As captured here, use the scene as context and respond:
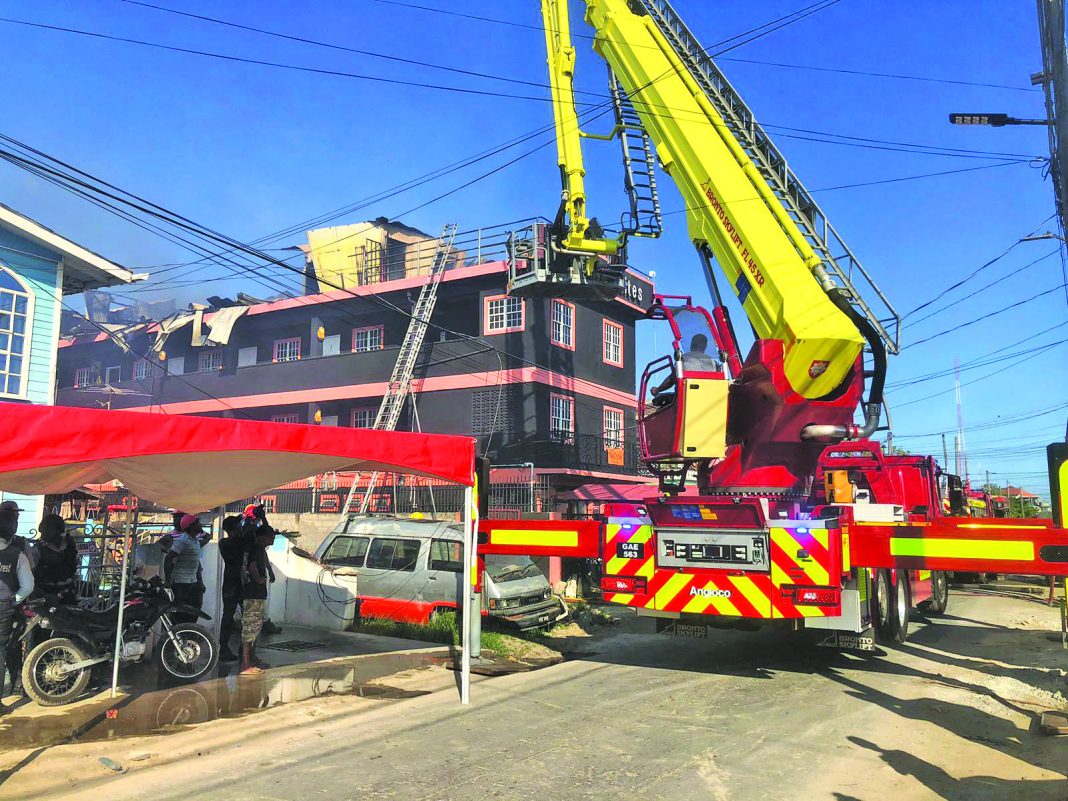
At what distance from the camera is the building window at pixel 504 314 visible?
1024 inches

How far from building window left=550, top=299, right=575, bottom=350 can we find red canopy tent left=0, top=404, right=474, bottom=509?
1819 centimetres

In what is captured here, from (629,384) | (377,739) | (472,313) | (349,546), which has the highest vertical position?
(472,313)

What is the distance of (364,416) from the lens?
1158 inches

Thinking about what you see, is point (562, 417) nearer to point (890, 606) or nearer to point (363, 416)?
point (363, 416)

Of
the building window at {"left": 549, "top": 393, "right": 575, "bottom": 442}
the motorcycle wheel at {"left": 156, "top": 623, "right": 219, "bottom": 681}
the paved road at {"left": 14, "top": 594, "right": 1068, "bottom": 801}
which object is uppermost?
the building window at {"left": 549, "top": 393, "right": 575, "bottom": 442}

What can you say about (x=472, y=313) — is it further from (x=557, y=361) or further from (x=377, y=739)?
(x=377, y=739)

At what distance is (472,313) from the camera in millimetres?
27391

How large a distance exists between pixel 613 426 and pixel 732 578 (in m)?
21.1

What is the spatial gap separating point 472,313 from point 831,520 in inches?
797

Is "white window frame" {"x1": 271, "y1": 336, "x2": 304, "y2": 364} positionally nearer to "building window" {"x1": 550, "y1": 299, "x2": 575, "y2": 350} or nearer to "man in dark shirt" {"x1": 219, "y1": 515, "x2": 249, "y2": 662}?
"building window" {"x1": 550, "y1": 299, "x2": 575, "y2": 350}

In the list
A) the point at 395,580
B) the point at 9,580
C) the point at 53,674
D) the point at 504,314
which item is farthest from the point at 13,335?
the point at 504,314

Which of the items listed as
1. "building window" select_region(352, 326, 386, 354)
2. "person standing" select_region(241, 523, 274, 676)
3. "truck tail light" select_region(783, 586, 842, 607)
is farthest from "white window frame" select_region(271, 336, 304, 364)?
"truck tail light" select_region(783, 586, 842, 607)

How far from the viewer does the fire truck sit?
8.20 metres

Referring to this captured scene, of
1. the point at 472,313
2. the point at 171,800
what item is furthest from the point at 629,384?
the point at 171,800
